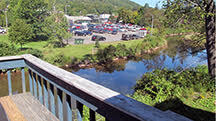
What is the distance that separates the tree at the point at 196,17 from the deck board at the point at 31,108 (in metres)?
4.57

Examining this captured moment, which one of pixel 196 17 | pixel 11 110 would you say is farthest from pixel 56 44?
pixel 11 110

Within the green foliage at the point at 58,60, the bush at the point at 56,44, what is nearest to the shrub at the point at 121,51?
the green foliage at the point at 58,60

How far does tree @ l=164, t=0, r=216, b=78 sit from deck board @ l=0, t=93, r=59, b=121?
457 cm

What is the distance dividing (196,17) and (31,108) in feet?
17.2

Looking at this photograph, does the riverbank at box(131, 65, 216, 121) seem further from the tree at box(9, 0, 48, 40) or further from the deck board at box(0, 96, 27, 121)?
the tree at box(9, 0, 48, 40)

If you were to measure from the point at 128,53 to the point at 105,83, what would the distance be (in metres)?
7.81

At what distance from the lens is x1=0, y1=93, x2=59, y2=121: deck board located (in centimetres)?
201

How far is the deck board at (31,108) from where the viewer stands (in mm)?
2012

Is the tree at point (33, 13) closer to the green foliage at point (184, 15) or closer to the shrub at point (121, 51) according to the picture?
the shrub at point (121, 51)

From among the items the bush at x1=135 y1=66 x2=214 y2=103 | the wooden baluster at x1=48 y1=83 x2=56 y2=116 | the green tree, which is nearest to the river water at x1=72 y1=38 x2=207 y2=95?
→ the bush at x1=135 y1=66 x2=214 y2=103

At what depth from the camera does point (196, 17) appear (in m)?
5.87

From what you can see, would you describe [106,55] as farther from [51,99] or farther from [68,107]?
[68,107]

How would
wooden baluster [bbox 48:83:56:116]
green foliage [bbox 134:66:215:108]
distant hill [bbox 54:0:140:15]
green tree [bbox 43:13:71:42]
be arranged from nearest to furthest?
wooden baluster [bbox 48:83:56:116] < green foliage [bbox 134:66:215:108] < green tree [bbox 43:13:71:42] < distant hill [bbox 54:0:140:15]

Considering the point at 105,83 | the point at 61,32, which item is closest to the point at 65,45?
the point at 61,32
